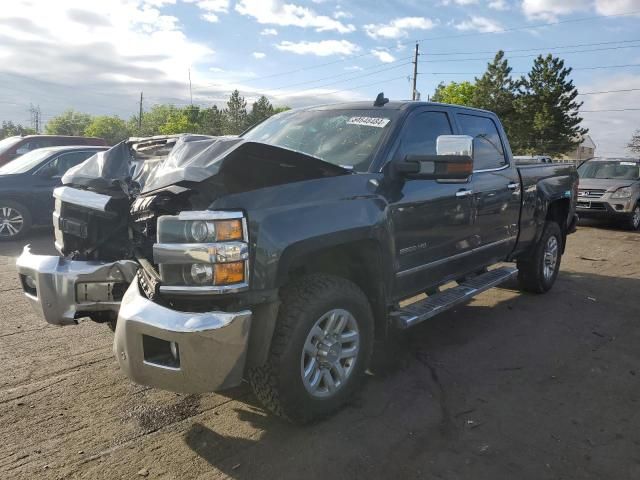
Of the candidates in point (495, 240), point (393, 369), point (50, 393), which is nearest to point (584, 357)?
point (495, 240)

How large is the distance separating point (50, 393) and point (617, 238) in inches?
440

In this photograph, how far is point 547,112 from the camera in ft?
146

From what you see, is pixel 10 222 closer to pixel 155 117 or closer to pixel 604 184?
pixel 604 184

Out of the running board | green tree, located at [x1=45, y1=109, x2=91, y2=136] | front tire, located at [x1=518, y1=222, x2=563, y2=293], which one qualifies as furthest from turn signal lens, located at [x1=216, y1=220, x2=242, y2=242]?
green tree, located at [x1=45, y1=109, x2=91, y2=136]

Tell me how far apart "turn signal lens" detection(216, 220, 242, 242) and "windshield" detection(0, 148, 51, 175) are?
8048 mm

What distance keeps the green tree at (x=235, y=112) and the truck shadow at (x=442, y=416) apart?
59.0 meters

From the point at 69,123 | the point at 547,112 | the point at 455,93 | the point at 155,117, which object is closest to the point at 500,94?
the point at 547,112

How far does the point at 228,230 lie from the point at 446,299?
217 centimetres

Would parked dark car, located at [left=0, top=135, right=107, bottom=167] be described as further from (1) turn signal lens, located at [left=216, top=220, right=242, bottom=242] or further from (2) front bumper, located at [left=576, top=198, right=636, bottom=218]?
(2) front bumper, located at [left=576, top=198, right=636, bottom=218]

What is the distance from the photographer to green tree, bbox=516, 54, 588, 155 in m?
44.7

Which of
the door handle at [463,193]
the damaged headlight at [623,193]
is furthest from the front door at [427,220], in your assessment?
the damaged headlight at [623,193]

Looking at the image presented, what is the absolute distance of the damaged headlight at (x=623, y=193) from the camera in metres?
11.9

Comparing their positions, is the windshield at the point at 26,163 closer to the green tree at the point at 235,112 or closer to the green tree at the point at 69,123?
the green tree at the point at 235,112

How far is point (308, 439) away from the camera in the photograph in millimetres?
2887
